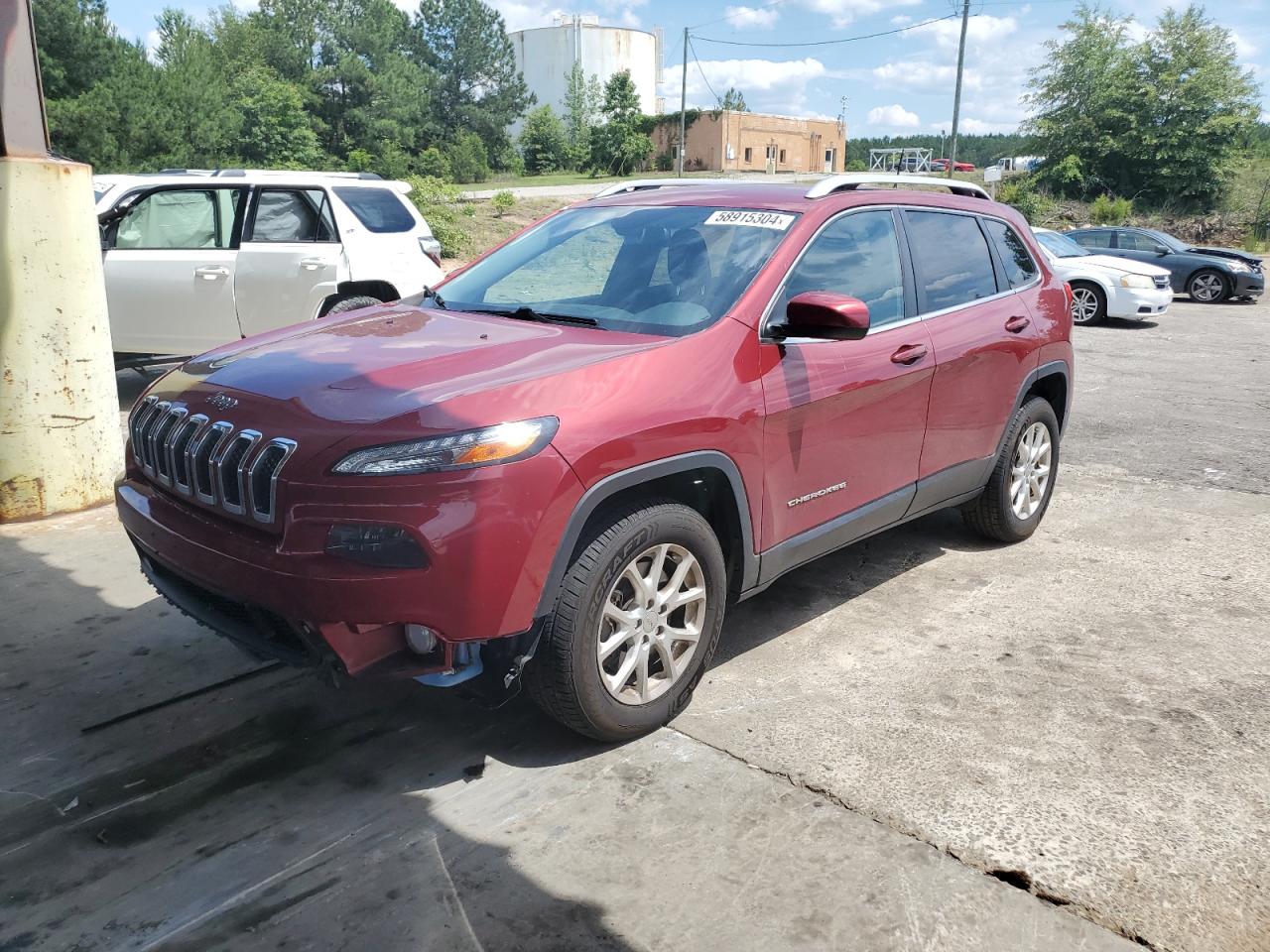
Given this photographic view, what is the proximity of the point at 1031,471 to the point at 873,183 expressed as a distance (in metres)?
1.90

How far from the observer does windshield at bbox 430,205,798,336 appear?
3666 millimetres

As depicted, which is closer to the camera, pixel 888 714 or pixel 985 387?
pixel 888 714

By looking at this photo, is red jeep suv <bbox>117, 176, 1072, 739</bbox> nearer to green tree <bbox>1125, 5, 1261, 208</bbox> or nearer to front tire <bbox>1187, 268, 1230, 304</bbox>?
front tire <bbox>1187, 268, 1230, 304</bbox>

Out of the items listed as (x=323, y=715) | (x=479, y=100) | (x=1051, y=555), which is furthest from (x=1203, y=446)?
(x=479, y=100)

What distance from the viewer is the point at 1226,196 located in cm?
3850

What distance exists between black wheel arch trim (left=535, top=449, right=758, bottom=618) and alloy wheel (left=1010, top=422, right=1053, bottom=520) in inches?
88.6

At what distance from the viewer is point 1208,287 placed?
66.3 feet

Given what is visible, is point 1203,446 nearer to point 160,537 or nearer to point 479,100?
point 160,537

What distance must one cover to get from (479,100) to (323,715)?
284ft

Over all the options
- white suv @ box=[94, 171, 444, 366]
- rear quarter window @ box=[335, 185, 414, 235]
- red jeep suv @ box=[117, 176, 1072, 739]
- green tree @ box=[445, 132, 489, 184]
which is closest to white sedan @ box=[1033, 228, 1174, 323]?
rear quarter window @ box=[335, 185, 414, 235]

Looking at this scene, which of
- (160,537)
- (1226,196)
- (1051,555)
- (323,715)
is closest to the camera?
(160,537)

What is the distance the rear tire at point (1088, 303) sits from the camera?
639 inches

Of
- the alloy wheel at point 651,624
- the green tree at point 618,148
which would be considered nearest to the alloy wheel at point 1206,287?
the alloy wheel at point 651,624

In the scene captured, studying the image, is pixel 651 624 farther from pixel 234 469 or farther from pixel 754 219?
pixel 754 219
